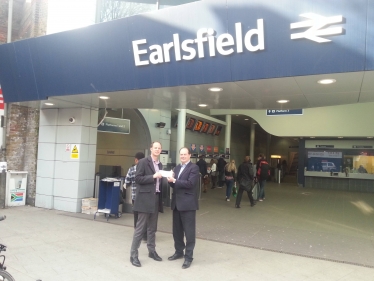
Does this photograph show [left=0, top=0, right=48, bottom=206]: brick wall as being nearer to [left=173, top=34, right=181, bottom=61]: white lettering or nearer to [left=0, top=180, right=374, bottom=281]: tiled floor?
[left=0, top=180, right=374, bottom=281]: tiled floor

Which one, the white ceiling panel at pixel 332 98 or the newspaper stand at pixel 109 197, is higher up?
the white ceiling panel at pixel 332 98

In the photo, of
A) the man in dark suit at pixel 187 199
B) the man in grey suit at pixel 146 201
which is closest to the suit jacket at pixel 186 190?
the man in dark suit at pixel 187 199

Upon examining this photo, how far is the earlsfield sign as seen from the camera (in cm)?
526

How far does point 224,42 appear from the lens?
547 cm

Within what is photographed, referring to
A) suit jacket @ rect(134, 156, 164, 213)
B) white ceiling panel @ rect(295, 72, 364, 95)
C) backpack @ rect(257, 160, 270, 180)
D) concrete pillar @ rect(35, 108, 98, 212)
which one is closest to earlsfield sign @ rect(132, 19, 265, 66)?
white ceiling panel @ rect(295, 72, 364, 95)

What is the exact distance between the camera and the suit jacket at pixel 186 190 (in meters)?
4.78

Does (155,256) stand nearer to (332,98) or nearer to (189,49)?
(189,49)

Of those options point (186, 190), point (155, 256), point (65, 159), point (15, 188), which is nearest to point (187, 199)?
point (186, 190)

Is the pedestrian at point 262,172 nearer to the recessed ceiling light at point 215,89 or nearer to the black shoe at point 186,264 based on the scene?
the recessed ceiling light at point 215,89

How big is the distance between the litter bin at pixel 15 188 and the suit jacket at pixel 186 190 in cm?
661

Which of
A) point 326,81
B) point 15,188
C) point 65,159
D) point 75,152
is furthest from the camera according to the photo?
point 15,188

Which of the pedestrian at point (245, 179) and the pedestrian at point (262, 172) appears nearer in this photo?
the pedestrian at point (245, 179)

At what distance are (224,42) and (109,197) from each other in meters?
4.70

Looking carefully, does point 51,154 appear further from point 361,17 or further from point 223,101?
point 361,17
